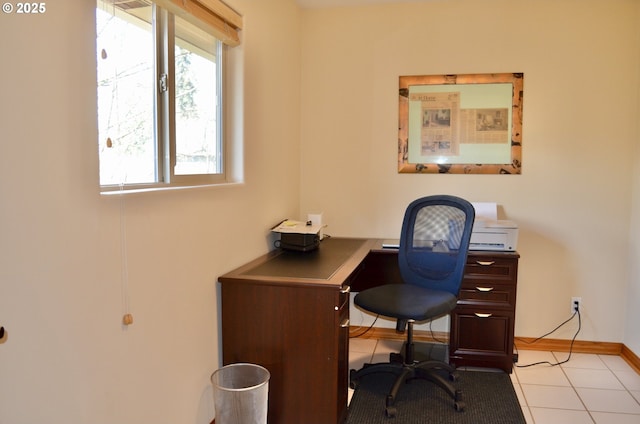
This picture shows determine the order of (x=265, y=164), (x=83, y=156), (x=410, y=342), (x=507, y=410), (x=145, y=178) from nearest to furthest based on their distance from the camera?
(x=83, y=156) → (x=145, y=178) → (x=507, y=410) → (x=410, y=342) → (x=265, y=164)

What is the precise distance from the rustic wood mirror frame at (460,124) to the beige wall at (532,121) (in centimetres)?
7

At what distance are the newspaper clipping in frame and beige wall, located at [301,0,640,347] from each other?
18 centimetres

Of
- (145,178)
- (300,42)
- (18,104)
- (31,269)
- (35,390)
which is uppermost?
(300,42)

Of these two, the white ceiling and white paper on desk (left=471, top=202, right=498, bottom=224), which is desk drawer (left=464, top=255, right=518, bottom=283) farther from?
the white ceiling

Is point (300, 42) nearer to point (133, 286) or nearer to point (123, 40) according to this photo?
point (123, 40)

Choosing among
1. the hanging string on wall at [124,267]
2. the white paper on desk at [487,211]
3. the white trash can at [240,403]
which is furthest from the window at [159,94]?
the white paper on desk at [487,211]

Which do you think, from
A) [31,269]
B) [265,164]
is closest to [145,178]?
[31,269]

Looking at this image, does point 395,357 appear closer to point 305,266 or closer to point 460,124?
point 305,266

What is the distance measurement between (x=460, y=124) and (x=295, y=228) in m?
1.46

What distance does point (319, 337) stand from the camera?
225 centimetres

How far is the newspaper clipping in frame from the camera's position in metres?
3.62

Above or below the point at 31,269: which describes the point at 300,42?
above

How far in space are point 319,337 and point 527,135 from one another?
87.5 inches

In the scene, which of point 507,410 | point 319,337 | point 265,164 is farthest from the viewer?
point 265,164
